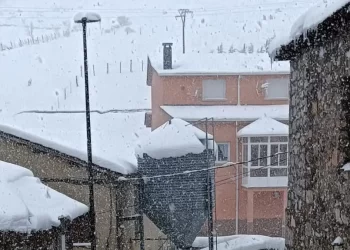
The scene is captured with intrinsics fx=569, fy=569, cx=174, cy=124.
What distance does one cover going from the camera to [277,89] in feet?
75.3

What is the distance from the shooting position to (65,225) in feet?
27.3

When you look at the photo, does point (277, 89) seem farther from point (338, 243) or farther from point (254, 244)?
point (338, 243)

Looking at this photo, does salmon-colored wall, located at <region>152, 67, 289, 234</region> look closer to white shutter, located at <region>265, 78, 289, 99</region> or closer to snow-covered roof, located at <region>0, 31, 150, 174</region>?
white shutter, located at <region>265, 78, 289, 99</region>

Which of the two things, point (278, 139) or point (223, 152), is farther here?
point (223, 152)

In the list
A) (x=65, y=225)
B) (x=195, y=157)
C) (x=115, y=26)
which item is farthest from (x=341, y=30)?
(x=115, y=26)

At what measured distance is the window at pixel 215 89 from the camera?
22.6 m

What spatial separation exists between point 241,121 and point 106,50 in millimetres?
45523

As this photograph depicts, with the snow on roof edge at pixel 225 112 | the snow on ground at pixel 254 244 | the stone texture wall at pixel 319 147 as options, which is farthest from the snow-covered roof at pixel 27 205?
the snow on roof edge at pixel 225 112

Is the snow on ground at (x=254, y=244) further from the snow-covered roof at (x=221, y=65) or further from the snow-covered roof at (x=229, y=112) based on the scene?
the snow-covered roof at (x=221, y=65)

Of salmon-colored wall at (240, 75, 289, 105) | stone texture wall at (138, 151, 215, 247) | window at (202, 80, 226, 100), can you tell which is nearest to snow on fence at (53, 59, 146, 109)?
window at (202, 80, 226, 100)

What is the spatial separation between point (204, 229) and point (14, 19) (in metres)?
68.8

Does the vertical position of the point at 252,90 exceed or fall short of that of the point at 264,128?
it exceeds it

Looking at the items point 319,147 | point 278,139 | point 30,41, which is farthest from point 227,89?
point 30,41

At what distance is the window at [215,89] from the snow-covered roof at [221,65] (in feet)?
1.61
